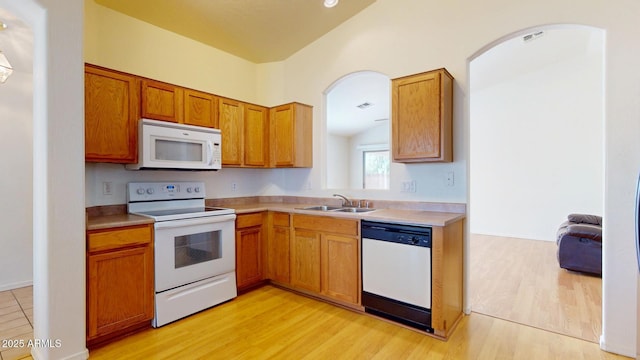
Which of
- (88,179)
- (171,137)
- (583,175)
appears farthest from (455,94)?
(583,175)

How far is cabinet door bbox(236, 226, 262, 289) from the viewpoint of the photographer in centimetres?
305

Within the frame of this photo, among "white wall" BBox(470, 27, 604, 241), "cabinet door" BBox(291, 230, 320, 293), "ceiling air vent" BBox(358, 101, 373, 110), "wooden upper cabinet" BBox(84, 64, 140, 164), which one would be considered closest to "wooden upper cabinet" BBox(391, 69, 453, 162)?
"cabinet door" BBox(291, 230, 320, 293)

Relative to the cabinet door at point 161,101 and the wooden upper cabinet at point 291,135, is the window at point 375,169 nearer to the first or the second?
the wooden upper cabinet at point 291,135

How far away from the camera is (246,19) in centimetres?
313

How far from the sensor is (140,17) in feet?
9.46

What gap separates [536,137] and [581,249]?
287 cm

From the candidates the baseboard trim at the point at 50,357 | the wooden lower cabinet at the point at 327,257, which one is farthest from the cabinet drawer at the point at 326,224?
the baseboard trim at the point at 50,357

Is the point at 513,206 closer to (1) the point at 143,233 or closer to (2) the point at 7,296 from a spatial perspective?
(1) the point at 143,233

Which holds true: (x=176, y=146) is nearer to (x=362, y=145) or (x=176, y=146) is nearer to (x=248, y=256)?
(x=248, y=256)

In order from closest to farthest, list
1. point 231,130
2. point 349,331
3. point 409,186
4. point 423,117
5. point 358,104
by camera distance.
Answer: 1. point 349,331
2. point 423,117
3. point 409,186
4. point 231,130
5. point 358,104

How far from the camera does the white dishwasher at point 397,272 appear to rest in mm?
2240

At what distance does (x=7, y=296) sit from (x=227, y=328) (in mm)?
Answer: 2550

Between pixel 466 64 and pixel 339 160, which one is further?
pixel 339 160

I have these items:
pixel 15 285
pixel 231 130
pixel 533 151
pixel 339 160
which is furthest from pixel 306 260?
pixel 339 160
